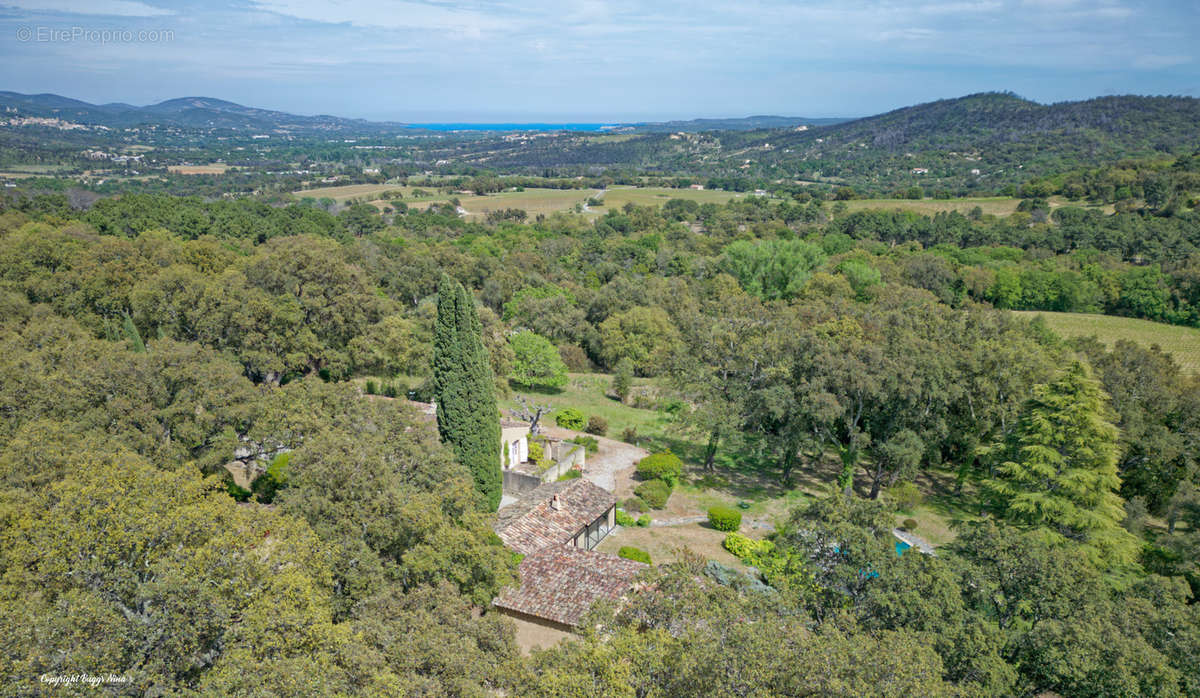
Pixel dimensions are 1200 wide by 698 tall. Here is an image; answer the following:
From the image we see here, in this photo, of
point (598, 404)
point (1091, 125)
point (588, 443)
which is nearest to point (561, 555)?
point (588, 443)

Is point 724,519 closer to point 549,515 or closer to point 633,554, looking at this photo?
point 633,554

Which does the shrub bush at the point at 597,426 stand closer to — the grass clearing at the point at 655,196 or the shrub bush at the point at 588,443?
the shrub bush at the point at 588,443

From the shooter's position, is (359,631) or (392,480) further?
(392,480)

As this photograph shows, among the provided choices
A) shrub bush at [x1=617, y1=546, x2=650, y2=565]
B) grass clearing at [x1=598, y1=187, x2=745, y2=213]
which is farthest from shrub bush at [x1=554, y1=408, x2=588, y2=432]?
grass clearing at [x1=598, y1=187, x2=745, y2=213]

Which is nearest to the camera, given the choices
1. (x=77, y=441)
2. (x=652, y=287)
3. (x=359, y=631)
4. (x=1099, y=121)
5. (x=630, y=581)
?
(x=359, y=631)

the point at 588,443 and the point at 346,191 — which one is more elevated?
the point at 346,191

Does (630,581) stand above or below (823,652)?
below

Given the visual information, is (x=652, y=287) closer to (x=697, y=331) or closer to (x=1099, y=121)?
(x=697, y=331)

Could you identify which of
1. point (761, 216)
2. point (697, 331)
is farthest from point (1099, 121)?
point (697, 331)

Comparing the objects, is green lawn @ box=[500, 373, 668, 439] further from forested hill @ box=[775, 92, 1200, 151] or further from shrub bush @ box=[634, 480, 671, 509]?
forested hill @ box=[775, 92, 1200, 151]
